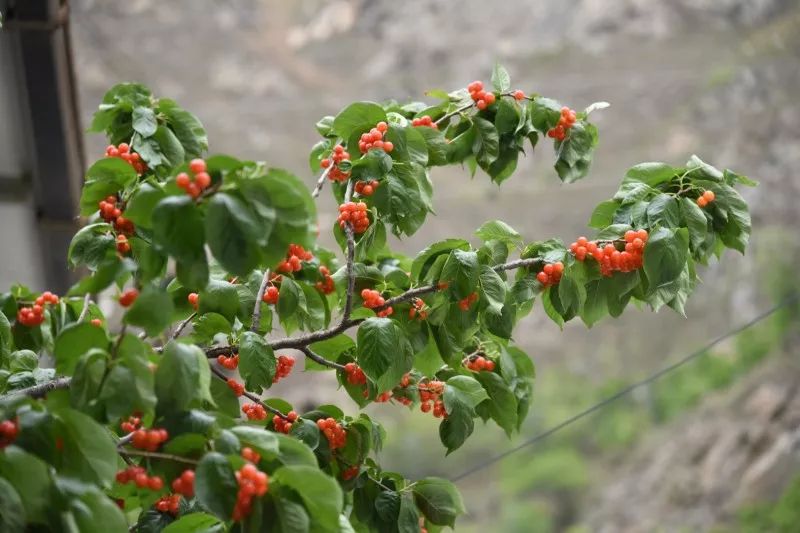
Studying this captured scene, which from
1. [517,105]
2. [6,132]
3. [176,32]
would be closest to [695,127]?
[176,32]

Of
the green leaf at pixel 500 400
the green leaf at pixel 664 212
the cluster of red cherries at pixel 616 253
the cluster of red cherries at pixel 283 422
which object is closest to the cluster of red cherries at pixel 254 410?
the cluster of red cherries at pixel 283 422

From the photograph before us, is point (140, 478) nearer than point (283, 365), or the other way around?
point (140, 478)

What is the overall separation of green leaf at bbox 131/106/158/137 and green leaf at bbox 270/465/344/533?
69 cm

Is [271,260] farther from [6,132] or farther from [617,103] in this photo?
[617,103]

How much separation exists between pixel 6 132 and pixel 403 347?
5.89 feet

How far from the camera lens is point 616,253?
1.30 metres

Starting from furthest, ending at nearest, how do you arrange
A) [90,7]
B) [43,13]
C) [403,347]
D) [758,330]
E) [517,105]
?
[90,7] < [758,330] < [43,13] < [517,105] < [403,347]

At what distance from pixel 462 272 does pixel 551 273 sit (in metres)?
0.13

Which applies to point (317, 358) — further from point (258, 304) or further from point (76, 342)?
point (76, 342)

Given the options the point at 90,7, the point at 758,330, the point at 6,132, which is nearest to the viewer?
the point at 6,132

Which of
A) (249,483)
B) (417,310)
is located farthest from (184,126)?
(249,483)

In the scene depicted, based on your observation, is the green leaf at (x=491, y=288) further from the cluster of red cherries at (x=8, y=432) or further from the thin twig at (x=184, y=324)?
the cluster of red cherries at (x=8, y=432)

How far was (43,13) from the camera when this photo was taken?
7.90 ft

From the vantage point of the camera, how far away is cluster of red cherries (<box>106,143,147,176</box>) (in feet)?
4.73
